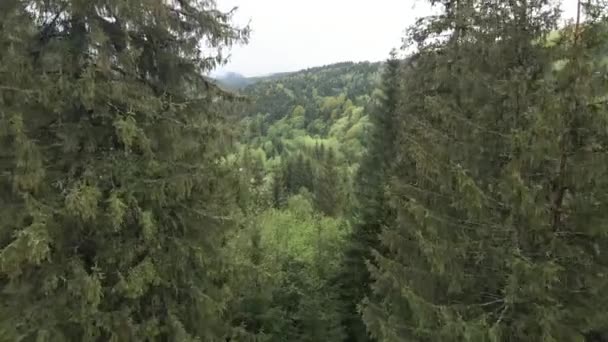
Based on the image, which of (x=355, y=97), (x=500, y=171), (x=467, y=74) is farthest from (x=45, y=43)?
(x=355, y=97)

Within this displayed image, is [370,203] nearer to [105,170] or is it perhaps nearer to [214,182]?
[214,182]

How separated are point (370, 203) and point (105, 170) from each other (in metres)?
8.87

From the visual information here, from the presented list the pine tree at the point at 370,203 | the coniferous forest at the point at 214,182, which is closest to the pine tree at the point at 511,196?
the coniferous forest at the point at 214,182

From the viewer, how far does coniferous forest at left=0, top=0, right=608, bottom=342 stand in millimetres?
6117

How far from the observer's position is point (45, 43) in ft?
23.3

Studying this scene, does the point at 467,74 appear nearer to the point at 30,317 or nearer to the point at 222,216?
the point at 222,216

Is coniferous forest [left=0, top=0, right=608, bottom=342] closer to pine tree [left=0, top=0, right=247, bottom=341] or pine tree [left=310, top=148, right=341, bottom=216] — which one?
pine tree [left=0, top=0, right=247, bottom=341]

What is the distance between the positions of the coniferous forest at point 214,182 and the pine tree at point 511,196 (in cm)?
3

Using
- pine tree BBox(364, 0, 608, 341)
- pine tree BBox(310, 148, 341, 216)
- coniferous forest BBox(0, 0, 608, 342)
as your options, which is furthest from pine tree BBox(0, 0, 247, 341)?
pine tree BBox(310, 148, 341, 216)

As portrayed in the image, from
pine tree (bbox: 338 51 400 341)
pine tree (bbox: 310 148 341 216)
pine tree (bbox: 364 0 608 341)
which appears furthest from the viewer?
pine tree (bbox: 310 148 341 216)

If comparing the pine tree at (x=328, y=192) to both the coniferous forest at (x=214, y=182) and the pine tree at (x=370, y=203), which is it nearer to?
the pine tree at (x=370, y=203)

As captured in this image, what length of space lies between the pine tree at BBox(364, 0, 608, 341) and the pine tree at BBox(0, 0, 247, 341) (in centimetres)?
325

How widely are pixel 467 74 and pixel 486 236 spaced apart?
7.65 ft

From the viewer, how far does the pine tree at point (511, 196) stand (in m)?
6.00
